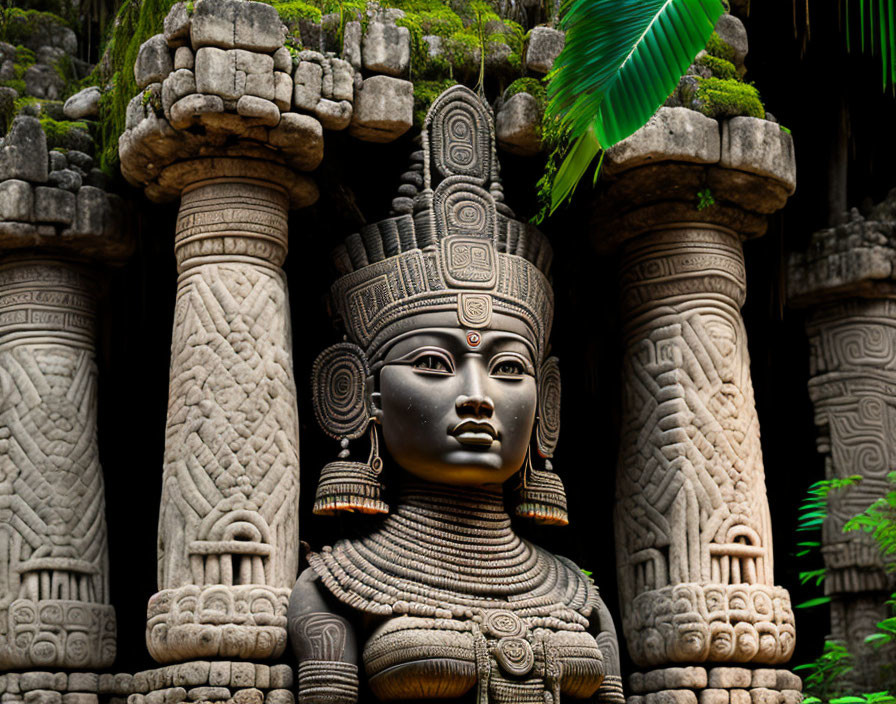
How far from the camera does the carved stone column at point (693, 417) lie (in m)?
9.07

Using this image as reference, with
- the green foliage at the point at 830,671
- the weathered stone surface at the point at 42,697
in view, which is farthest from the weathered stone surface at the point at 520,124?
the weathered stone surface at the point at 42,697

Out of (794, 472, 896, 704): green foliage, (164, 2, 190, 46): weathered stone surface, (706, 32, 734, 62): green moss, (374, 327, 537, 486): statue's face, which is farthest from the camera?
(706, 32, 734, 62): green moss

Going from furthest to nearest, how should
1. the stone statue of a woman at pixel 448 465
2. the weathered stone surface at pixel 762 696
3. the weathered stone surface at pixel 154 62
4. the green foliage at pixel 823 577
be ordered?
the green foliage at pixel 823 577, the weathered stone surface at pixel 762 696, the weathered stone surface at pixel 154 62, the stone statue of a woman at pixel 448 465

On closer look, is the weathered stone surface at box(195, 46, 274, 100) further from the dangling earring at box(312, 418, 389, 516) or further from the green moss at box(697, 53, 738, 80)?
the green moss at box(697, 53, 738, 80)

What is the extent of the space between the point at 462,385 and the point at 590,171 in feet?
6.07

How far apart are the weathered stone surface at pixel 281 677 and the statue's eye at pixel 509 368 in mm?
2175

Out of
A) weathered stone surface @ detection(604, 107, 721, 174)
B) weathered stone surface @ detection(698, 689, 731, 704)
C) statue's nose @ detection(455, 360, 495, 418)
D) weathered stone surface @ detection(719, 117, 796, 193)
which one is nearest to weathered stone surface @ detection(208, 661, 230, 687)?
statue's nose @ detection(455, 360, 495, 418)

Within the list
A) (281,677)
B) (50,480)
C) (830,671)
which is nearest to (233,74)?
(50,480)

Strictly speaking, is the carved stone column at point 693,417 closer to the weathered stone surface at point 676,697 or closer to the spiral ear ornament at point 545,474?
the weathered stone surface at point 676,697

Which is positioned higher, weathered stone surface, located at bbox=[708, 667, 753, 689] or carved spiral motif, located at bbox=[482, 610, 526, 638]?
carved spiral motif, located at bbox=[482, 610, 526, 638]

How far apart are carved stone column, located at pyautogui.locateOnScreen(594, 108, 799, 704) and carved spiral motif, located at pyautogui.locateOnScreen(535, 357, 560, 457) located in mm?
497

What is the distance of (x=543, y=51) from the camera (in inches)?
376

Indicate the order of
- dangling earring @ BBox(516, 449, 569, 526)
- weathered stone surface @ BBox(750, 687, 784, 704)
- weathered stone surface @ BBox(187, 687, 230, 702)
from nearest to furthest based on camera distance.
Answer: weathered stone surface @ BBox(187, 687, 230, 702), weathered stone surface @ BBox(750, 687, 784, 704), dangling earring @ BBox(516, 449, 569, 526)

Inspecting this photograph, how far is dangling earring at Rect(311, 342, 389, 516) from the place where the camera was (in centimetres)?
886
